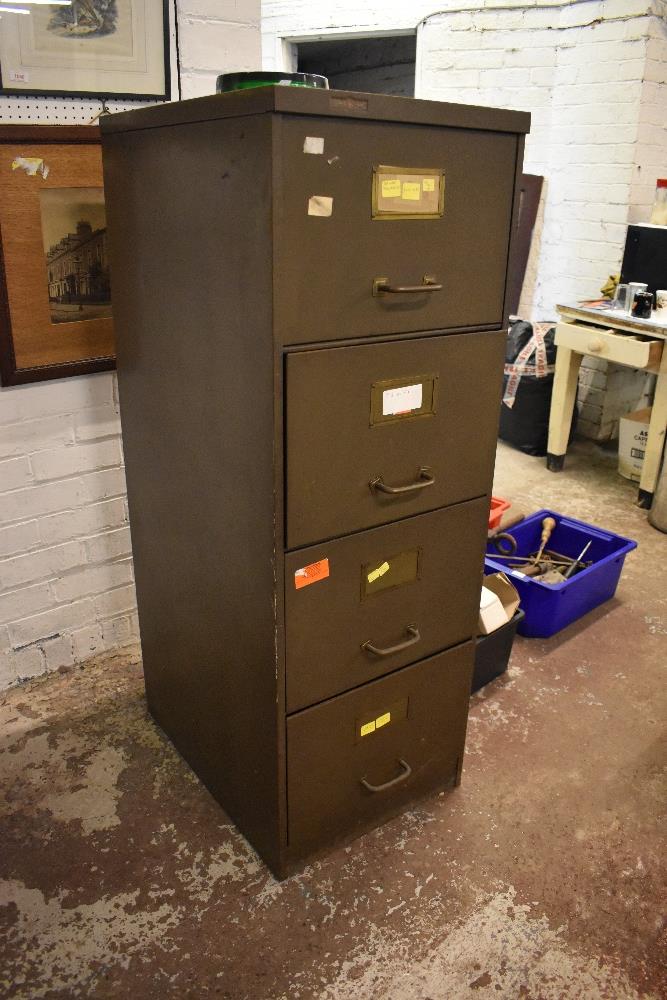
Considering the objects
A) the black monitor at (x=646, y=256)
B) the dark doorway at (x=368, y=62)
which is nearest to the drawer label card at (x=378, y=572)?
the black monitor at (x=646, y=256)

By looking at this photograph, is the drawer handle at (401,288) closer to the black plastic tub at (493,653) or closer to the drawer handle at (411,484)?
the drawer handle at (411,484)

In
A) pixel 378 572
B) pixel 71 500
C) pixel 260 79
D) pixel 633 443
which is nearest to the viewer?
pixel 260 79

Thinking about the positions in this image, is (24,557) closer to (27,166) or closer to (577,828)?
(27,166)

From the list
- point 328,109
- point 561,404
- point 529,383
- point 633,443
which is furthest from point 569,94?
point 328,109

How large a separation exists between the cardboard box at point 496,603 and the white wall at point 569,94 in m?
2.18

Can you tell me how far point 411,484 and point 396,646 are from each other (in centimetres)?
33

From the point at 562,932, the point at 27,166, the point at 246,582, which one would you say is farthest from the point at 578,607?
the point at 27,166

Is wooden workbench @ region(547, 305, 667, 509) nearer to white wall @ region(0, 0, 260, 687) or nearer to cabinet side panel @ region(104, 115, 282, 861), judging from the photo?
white wall @ region(0, 0, 260, 687)

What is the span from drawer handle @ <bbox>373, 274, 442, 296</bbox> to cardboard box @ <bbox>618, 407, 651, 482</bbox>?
7.95 ft

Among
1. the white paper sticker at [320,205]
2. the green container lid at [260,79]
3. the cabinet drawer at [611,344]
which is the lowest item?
the cabinet drawer at [611,344]

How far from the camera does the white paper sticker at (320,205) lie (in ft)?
3.35

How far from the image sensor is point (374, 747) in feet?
4.94

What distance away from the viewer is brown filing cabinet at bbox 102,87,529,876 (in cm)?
106

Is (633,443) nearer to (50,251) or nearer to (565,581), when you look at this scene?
(565,581)
